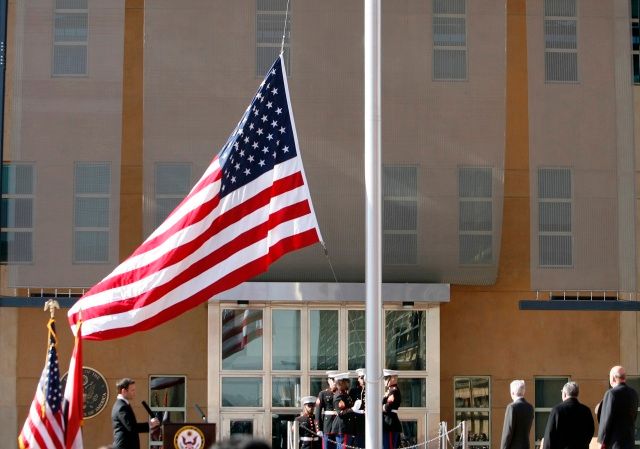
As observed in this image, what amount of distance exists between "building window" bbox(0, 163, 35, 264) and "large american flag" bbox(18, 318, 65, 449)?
34.8ft

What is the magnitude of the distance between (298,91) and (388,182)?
226 cm

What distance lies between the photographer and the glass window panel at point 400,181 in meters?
22.9

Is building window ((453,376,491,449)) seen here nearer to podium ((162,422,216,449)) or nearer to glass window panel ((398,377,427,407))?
glass window panel ((398,377,427,407))

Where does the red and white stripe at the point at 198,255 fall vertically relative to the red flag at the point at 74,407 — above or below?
above

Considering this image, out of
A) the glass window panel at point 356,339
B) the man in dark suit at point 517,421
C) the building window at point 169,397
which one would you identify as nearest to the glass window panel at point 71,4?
the building window at point 169,397

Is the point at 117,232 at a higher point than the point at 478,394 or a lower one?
higher

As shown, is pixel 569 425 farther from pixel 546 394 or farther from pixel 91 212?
pixel 91 212

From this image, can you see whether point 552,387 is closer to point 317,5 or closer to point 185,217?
point 317,5

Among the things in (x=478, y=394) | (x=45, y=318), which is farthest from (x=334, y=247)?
(x=45, y=318)

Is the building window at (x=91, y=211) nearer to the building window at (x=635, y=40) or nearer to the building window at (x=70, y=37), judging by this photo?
the building window at (x=70, y=37)

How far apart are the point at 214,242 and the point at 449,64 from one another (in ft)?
40.8

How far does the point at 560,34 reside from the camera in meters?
A: 23.5

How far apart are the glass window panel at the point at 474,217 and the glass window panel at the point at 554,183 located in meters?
1.10

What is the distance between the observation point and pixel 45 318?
22953mm
